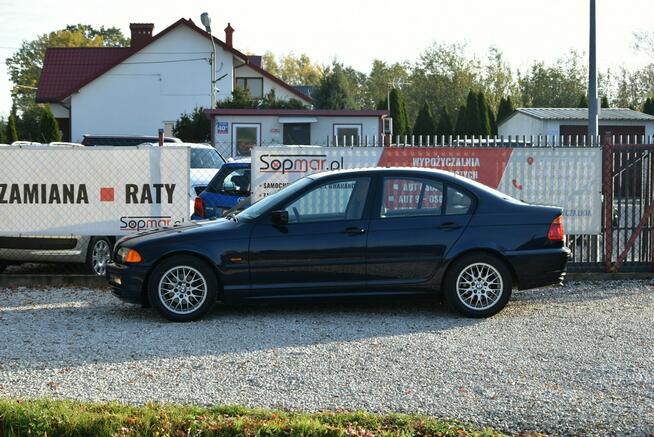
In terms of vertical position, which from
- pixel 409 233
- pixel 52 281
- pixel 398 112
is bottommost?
pixel 52 281

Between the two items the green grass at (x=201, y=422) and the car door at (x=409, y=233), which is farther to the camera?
the car door at (x=409, y=233)

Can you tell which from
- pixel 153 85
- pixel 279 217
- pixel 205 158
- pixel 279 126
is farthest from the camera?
pixel 153 85

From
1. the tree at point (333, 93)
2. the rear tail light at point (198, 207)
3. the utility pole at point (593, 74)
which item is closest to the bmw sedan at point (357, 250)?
the rear tail light at point (198, 207)

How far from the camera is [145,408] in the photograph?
6250 mm

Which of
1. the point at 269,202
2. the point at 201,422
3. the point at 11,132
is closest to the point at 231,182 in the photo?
the point at 269,202

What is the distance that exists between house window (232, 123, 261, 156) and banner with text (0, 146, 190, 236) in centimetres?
2263

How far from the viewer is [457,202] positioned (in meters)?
9.98

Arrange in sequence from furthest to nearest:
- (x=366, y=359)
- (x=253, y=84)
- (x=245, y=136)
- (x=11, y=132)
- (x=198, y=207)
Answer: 1. (x=253, y=84)
2. (x=11, y=132)
3. (x=245, y=136)
4. (x=198, y=207)
5. (x=366, y=359)

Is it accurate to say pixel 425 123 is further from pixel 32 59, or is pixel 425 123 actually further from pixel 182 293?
pixel 32 59

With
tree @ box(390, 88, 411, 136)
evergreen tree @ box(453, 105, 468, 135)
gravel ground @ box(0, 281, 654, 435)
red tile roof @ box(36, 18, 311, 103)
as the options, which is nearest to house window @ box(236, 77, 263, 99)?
red tile roof @ box(36, 18, 311, 103)

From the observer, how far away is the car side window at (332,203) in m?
9.88

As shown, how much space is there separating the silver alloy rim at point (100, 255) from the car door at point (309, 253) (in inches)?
155

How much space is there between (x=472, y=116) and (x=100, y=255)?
46039 mm

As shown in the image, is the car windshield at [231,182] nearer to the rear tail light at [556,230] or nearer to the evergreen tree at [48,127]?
the rear tail light at [556,230]
